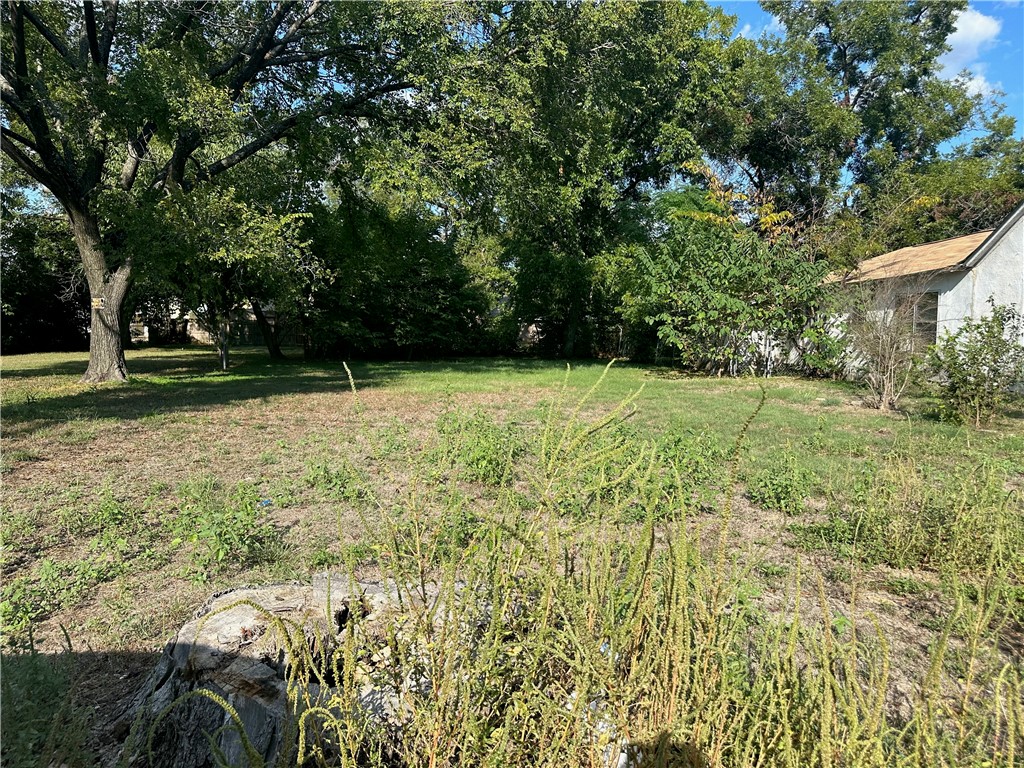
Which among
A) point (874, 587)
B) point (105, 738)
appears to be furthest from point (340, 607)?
point (874, 587)

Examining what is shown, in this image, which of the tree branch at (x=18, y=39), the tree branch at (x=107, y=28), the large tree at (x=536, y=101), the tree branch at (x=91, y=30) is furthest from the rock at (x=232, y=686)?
the tree branch at (x=107, y=28)

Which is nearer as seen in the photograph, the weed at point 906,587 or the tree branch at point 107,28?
the weed at point 906,587

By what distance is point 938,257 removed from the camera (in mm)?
14781

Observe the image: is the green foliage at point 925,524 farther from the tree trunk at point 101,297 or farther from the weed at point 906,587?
the tree trunk at point 101,297

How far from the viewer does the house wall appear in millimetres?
13359

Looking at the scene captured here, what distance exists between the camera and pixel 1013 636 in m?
2.98

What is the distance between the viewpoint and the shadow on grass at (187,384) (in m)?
8.55

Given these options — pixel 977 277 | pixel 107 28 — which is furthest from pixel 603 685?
pixel 977 277

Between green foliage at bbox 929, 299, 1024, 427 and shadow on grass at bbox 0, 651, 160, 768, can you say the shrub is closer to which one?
green foliage at bbox 929, 299, 1024, 427

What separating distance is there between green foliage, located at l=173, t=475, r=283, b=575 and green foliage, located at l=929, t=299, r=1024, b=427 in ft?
30.3

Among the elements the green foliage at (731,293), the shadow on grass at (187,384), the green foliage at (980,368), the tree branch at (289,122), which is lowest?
the shadow on grass at (187,384)

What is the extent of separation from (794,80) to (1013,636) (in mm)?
29840

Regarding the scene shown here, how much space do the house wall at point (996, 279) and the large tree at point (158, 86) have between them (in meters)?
13.0

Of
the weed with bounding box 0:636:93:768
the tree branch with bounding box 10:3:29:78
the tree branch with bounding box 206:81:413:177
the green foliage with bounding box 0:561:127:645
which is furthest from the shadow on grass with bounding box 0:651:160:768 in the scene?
the tree branch with bounding box 206:81:413:177
